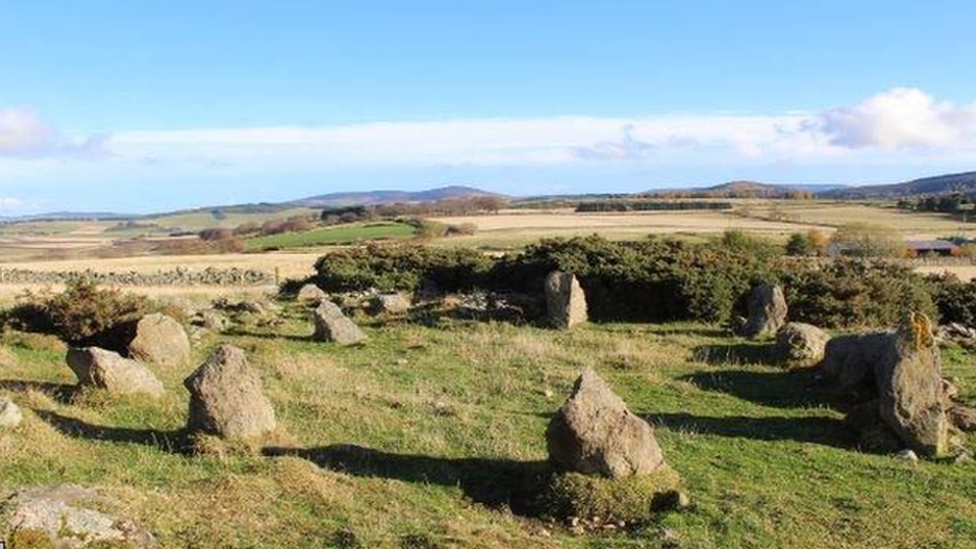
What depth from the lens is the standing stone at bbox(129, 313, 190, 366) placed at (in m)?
20.6

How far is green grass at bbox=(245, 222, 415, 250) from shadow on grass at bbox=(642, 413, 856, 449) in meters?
64.3

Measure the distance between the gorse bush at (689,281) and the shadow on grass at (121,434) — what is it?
17.2m

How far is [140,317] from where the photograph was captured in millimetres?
21875

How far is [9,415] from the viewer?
13.9 metres

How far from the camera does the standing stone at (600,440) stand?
12.1 metres

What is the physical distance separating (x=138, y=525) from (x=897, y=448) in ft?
36.8

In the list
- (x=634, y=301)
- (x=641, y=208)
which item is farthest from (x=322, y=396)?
(x=641, y=208)

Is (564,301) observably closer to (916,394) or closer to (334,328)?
(334,328)

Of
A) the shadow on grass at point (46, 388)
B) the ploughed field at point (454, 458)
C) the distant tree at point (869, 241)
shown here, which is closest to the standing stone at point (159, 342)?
the ploughed field at point (454, 458)

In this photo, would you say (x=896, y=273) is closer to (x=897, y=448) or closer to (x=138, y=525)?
(x=897, y=448)

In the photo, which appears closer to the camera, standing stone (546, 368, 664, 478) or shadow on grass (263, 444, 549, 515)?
standing stone (546, 368, 664, 478)

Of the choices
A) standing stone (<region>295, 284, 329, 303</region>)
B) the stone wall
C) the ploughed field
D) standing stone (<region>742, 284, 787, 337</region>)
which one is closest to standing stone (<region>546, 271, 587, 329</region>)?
the ploughed field

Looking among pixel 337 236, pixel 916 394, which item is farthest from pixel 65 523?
pixel 337 236

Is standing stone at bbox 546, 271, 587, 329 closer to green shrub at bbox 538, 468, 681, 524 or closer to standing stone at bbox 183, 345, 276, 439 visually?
standing stone at bbox 183, 345, 276, 439
